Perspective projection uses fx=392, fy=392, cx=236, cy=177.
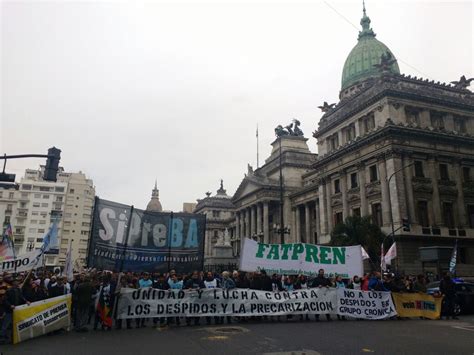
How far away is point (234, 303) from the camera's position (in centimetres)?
1316

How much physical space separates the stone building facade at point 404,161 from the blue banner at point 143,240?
25317mm

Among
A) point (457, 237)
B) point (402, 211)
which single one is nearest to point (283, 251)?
point (402, 211)

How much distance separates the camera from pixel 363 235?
3041 centimetres

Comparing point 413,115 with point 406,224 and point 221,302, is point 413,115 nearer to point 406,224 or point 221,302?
point 406,224

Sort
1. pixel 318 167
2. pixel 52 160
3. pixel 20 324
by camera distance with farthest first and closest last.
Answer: pixel 318 167 → pixel 52 160 → pixel 20 324

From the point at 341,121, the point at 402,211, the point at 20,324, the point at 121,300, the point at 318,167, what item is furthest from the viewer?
the point at 318,167

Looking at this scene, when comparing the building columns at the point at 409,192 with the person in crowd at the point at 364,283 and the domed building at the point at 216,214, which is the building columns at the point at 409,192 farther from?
the domed building at the point at 216,214

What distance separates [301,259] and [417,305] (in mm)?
4800

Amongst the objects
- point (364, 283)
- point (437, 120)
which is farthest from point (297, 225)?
point (364, 283)

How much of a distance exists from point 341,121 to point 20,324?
38.5 m

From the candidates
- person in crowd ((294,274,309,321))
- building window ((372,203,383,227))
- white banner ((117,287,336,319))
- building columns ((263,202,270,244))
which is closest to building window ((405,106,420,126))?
building window ((372,203,383,227))

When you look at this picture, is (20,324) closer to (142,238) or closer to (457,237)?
(142,238)

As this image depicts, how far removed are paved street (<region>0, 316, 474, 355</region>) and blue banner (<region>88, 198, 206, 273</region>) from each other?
6.20ft

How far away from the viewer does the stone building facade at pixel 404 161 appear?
→ 34.6m
